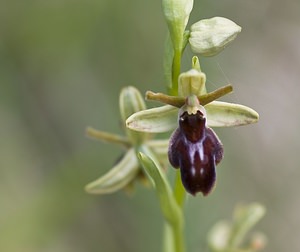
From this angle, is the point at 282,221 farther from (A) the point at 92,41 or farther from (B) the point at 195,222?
(A) the point at 92,41

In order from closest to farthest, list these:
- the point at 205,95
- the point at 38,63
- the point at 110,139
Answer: the point at 205,95 < the point at 110,139 < the point at 38,63

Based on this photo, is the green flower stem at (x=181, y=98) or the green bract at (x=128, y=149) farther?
the green bract at (x=128, y=149)

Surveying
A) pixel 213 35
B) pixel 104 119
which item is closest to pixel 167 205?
pixel 213 35

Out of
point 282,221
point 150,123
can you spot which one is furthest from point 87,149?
point 150,123

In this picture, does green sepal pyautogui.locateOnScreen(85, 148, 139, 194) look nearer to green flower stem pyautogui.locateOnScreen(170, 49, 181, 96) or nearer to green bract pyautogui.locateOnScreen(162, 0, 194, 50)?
green flower stem pyautogui.locateOnScreen(170, 49, 181, 96)

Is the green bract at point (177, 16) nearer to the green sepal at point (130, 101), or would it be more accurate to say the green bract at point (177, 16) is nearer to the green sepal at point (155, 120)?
the green sepal at point (155, 120)

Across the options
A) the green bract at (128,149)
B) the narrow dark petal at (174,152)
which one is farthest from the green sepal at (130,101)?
the narrow dark petal at (174,152)

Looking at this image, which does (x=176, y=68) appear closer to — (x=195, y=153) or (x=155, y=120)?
(x=155, y=120)
